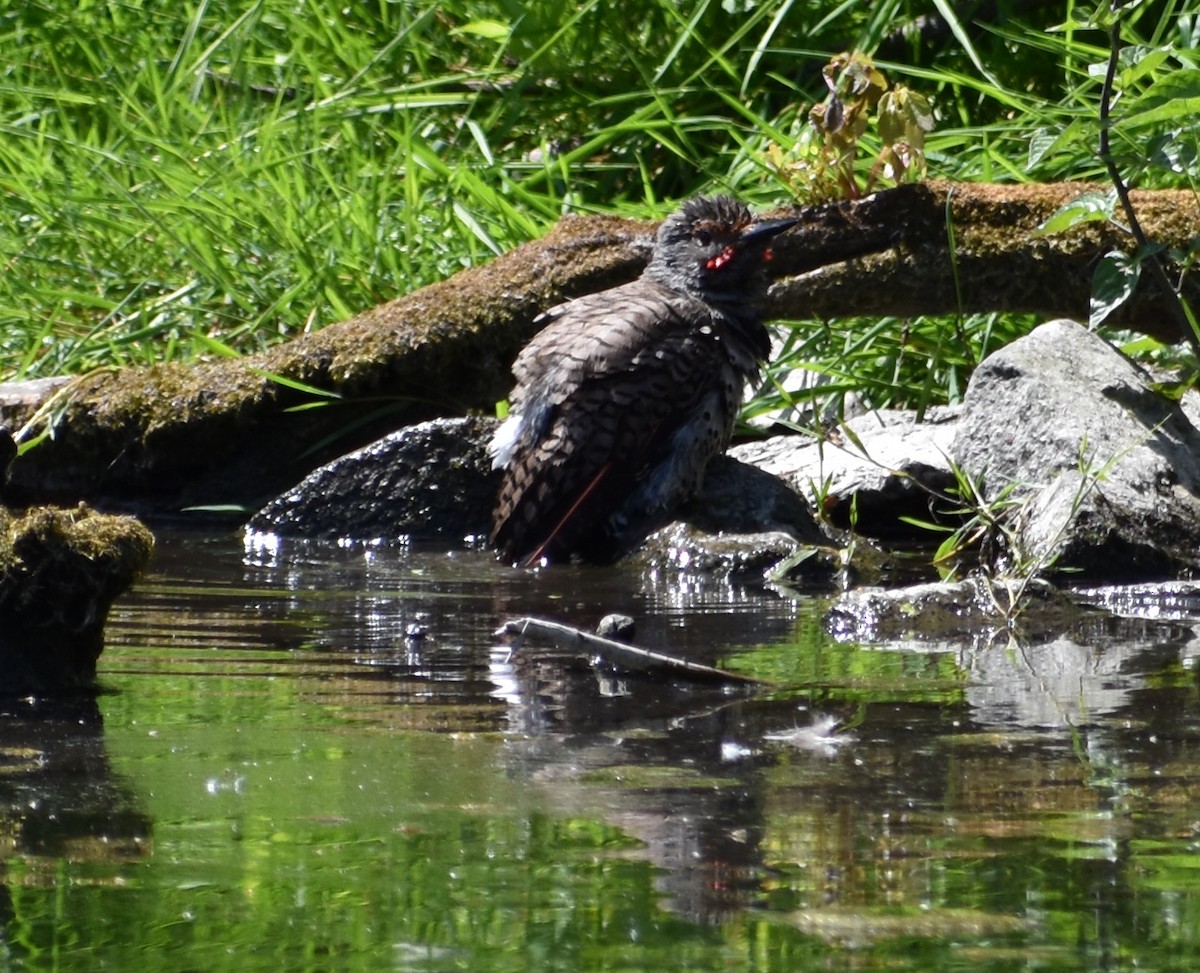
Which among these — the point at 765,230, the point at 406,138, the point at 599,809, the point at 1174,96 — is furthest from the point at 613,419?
the point at 599,809

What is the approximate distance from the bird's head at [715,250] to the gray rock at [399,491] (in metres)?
0.85

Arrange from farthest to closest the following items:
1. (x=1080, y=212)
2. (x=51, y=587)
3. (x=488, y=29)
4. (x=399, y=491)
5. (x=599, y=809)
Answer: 1. (x=488, y=29)
2. (x=399, y=491)
3. (x=1080, y=212)
4. (x=51, y=587)
5. (x=599, y=809)

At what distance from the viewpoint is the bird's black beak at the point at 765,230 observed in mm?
6234

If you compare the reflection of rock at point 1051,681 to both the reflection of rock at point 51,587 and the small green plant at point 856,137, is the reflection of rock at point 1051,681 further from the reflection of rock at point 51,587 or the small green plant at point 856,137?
the small green plant at point 856,137

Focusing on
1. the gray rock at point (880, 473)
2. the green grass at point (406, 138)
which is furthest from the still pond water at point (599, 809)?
the green grass at point (406, 138)

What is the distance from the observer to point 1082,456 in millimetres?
4941

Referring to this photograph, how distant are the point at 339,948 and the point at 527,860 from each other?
37 cm

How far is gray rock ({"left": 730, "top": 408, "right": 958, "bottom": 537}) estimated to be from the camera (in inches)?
228

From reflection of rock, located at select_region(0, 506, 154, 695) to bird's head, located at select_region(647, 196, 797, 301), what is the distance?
3.22 meters

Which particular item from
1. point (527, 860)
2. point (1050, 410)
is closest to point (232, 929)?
point (527, 860)

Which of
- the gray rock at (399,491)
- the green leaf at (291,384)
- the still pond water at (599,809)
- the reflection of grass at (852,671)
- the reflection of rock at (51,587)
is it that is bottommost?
the still pond water at (599,809)

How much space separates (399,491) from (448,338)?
0.60 meters

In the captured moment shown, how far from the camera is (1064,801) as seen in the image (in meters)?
2.57

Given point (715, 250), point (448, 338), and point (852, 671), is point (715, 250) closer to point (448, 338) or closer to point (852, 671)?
point (448, 338)
